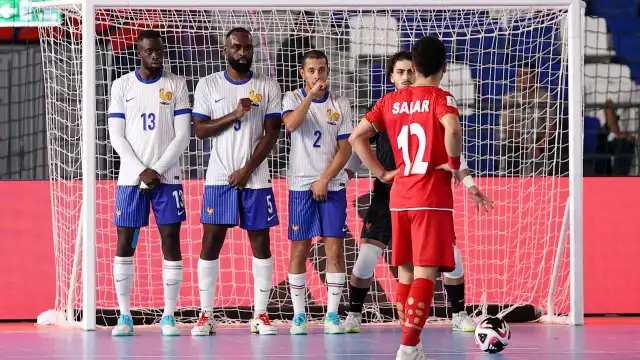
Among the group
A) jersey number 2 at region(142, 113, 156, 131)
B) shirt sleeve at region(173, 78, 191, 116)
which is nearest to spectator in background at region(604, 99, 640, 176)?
shirt sleeve at region(173, 78, 191, 116)

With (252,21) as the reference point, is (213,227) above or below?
below

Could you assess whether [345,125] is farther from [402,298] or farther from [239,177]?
[402,298]

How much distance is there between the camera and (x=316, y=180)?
272 inches

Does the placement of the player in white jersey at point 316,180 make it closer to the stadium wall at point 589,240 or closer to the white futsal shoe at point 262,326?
the white futsal shoe at point 262,326

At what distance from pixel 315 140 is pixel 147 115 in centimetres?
109

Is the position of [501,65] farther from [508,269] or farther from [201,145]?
[201,145]

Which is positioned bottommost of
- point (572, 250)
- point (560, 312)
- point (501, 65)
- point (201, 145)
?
point (560, 312)

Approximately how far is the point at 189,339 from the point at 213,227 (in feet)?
2.37

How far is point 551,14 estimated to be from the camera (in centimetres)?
777

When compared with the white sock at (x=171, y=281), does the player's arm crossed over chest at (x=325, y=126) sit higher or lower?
higher

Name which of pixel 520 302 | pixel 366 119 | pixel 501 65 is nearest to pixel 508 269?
pixel 520 302

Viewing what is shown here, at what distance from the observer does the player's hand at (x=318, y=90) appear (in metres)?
6.73

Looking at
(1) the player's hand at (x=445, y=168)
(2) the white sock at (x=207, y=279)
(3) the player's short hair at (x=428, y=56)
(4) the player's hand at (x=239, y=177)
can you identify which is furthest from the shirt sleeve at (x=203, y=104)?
(1) the player's hand at (x=445, y=168)

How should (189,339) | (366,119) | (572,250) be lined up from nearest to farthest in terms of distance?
(366,119)
(189,339)
(572,250)
